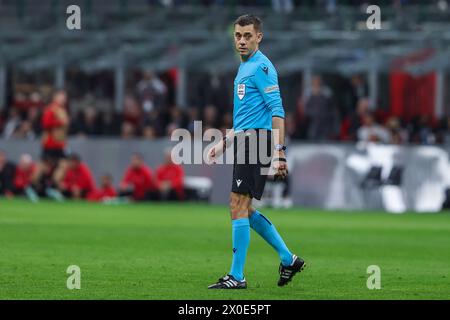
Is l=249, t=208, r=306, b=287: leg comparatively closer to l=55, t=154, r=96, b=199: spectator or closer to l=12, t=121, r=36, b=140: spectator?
l=55, t=154, r=96, b=199: spectator

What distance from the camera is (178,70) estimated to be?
112ft

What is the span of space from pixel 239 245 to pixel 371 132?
16.7 metres

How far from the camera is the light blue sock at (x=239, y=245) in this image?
11.9 metres

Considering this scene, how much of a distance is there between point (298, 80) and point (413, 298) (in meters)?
22.9

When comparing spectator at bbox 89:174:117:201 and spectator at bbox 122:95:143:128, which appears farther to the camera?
spectator at bbox 122:95:143:128

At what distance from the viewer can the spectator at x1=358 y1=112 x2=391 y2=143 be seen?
28.3 metres

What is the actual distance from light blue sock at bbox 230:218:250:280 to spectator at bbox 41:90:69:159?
17.3 meters

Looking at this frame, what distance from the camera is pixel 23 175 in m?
30.1

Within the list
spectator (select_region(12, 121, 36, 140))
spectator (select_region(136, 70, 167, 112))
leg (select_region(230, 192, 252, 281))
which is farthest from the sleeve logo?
spectator (select_region(12, 121, 36, 140))

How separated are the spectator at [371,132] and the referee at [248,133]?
16.4 metres

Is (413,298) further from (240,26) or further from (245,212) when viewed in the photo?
(240,26)

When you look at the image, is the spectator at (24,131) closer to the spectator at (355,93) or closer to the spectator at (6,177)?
the spectator at (6,177)

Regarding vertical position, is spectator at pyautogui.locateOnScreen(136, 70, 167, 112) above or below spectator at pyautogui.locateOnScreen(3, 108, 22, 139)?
above
